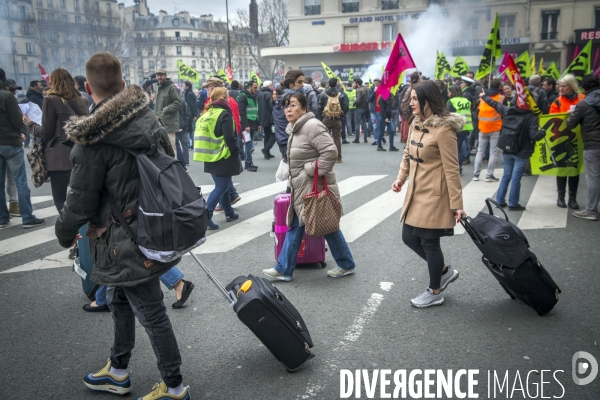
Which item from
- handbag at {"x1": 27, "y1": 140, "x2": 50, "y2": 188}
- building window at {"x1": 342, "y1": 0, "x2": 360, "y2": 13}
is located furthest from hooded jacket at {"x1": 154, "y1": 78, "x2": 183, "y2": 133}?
building window at {"x1": 342, "y1": 0, "x2": 360, "y2": 13}

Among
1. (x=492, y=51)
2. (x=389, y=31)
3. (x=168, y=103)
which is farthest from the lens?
(x=389, y=31)

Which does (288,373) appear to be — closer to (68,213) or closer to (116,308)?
(116,308)

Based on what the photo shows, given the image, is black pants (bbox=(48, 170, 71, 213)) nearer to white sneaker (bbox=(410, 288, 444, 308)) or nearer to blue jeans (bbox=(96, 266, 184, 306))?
blue jeans (bbox=(96, 266, 184, 306))

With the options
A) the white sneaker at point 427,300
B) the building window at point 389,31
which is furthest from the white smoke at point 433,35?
the white sneaker at point 427,300

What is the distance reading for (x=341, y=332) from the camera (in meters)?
3.96

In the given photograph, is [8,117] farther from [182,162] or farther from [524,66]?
[524,66]

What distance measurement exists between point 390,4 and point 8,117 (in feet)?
143

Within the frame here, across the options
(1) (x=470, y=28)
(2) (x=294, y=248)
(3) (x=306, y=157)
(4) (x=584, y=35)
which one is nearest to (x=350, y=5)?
(1) (x=470, y=28)

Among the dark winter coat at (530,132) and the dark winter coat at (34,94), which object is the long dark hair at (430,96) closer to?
the dark winter coat at (530,132)

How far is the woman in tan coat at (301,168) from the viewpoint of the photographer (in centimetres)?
479

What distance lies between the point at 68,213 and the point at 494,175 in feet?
30.3

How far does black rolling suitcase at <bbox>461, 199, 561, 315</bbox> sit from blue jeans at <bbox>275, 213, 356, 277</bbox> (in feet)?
4.34

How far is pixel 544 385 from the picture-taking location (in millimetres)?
3193

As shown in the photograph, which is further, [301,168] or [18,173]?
[18,173]
